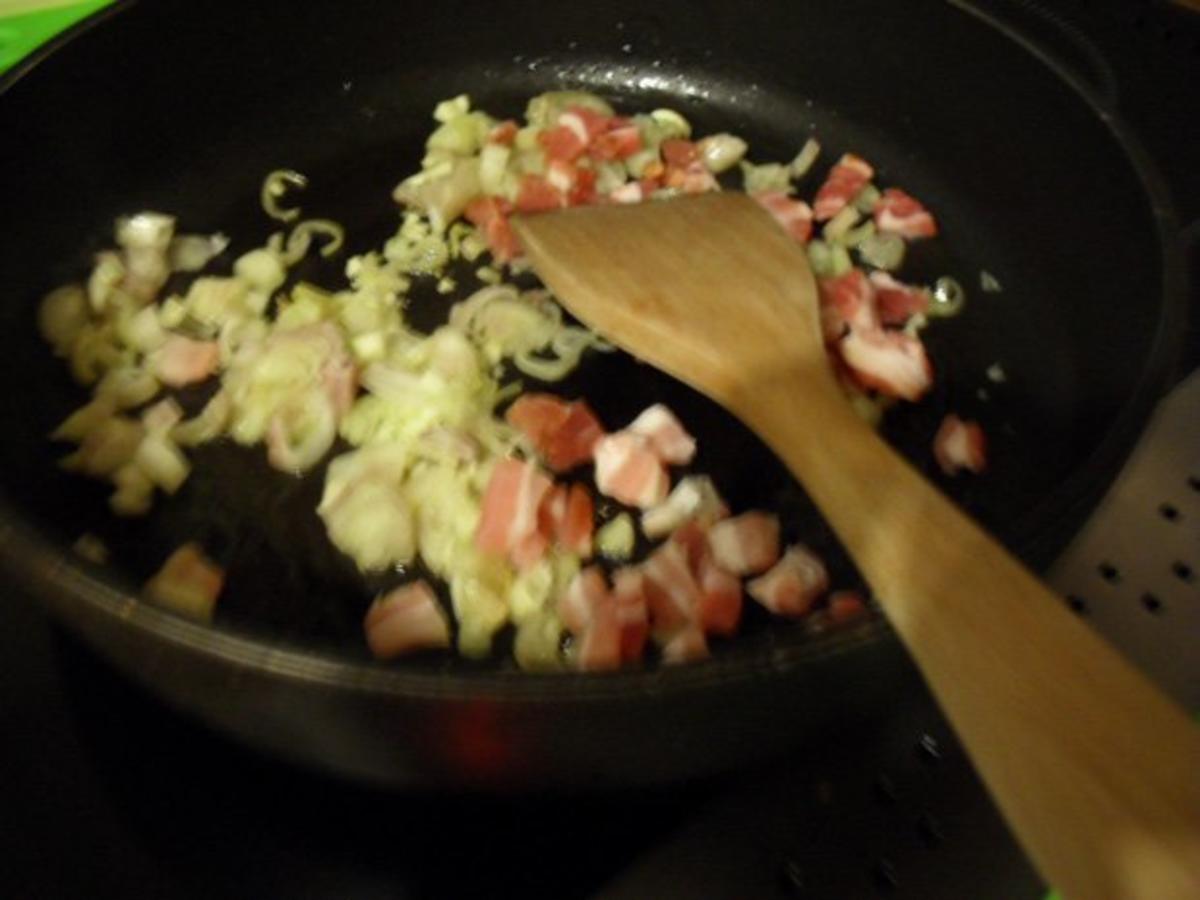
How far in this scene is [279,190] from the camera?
131 centimetres

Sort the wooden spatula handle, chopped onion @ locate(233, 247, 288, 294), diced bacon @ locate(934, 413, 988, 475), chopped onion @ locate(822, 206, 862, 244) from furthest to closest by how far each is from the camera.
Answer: chopped onion @ locate(822, 206, 862, 244) < chopped onion @ locate(233, 247, 288, 294) < diced bacon @ locate(934, 413, 988, 475) < the wooden spatula handle

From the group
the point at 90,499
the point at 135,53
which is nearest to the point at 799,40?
the point at 135,53

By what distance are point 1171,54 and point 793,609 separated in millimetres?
972

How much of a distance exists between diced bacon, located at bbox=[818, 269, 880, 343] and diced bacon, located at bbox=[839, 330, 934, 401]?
0.02 metres

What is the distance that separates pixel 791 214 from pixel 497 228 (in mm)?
365

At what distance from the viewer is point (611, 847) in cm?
79

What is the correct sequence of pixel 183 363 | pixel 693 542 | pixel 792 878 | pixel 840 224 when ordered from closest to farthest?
pixel 792 878, pixel 693 542, pixel 183 363, pixel 840 224

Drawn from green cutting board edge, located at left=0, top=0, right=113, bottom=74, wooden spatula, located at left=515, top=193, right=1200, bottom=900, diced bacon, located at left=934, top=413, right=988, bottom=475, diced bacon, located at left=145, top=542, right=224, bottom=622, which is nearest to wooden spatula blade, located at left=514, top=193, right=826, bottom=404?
wooden spatula, located at left=515, top=193, right=1200, bottom=900

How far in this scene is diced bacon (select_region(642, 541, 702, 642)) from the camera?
0.91m

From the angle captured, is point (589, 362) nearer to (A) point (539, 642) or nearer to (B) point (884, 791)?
(A) point (539, 642)

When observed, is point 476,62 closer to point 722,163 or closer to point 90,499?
point 722,163

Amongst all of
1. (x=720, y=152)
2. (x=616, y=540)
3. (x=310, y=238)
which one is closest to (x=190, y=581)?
(x=616, y=540)

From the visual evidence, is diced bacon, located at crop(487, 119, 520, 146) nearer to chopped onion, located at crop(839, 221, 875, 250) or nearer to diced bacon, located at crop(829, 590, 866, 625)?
chopped onion, located at crop(839, 221, 875, 250)

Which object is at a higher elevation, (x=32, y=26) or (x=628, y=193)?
(x=32, y=26)
